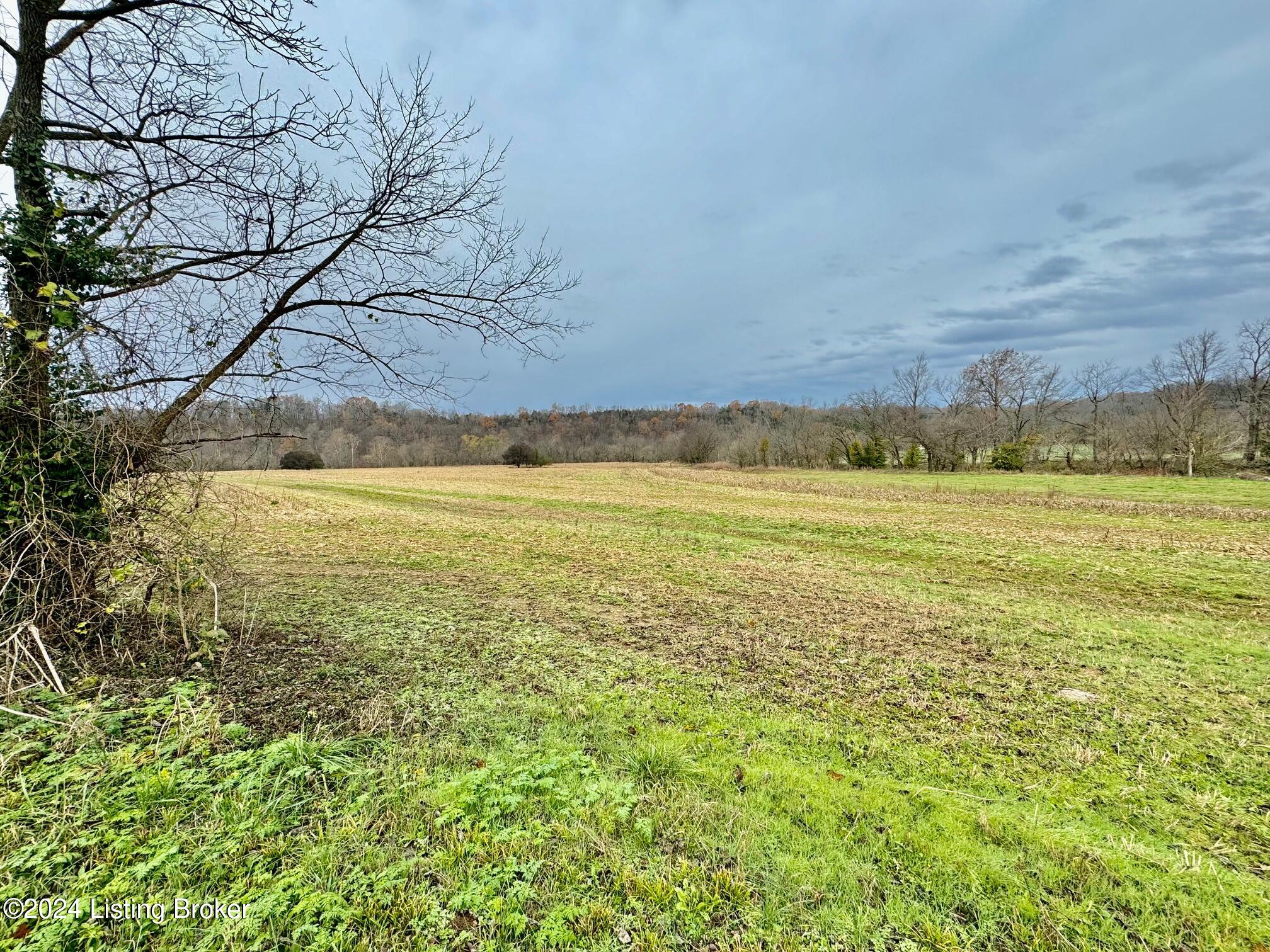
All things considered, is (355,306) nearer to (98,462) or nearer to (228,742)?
(98,462)

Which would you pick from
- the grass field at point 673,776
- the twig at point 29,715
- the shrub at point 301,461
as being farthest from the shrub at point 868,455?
the twig at point 29,715

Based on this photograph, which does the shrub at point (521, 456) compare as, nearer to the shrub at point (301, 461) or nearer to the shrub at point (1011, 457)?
the shrub at point (301, 461)

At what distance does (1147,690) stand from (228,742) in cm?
718

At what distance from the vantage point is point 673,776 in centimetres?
304

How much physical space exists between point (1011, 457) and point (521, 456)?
2002 inches

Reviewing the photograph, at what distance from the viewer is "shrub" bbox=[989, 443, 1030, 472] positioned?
43188mm

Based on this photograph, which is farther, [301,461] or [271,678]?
[301,461]

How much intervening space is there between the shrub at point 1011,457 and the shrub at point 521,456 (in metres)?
48.7

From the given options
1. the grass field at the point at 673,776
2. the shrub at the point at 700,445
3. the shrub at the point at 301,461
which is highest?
the shrub at the point at 700,445

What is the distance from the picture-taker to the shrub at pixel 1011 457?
43.2m

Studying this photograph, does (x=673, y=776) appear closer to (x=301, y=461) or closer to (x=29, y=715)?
(x=29, y=715)

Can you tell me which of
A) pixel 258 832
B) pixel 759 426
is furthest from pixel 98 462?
pixel 759 426

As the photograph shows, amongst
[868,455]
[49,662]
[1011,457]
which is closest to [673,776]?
[49,662]

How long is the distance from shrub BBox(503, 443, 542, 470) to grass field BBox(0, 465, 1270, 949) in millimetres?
54538
